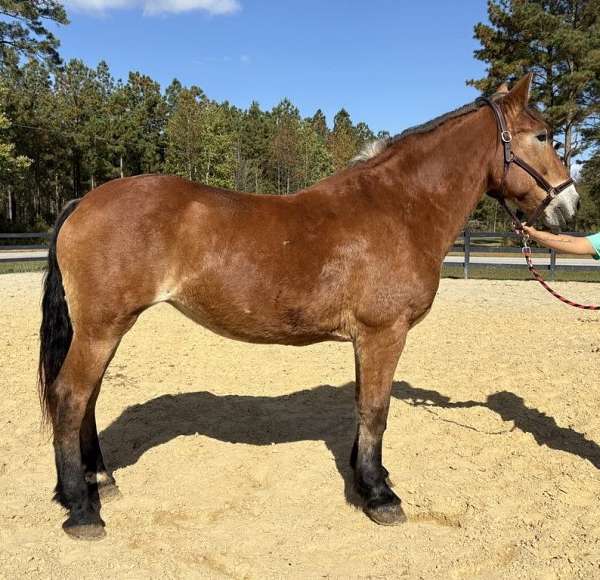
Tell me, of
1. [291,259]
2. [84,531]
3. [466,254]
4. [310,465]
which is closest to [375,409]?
[310,465]

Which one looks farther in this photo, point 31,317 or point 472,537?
point 31,317

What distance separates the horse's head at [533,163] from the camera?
11.5 ft

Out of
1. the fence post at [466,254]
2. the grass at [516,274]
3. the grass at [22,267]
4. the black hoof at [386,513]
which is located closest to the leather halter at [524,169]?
the black hoof at [386,513]

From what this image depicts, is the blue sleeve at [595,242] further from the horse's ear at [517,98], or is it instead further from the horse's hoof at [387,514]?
the horse's hoof at [387,514]

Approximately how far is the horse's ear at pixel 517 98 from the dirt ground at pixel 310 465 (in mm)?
2629

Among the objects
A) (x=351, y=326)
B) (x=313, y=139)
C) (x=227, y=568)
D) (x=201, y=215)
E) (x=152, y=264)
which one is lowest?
(x=227, y=568)

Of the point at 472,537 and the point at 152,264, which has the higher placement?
the point at 152,264

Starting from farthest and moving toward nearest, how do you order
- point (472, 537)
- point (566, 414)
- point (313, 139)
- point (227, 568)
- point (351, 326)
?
point (313, 139) < point (566, 414) < point (351, 326) < point (472, 537) < point (227, 568)

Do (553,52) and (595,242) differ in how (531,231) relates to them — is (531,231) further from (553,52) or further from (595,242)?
(553,52)

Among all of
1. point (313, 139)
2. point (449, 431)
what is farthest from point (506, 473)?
point (313, 139)

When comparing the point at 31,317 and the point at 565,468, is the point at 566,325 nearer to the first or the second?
the point at 565,468

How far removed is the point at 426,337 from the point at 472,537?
494cm

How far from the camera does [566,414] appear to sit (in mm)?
4941

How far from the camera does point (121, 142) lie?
128 feet
